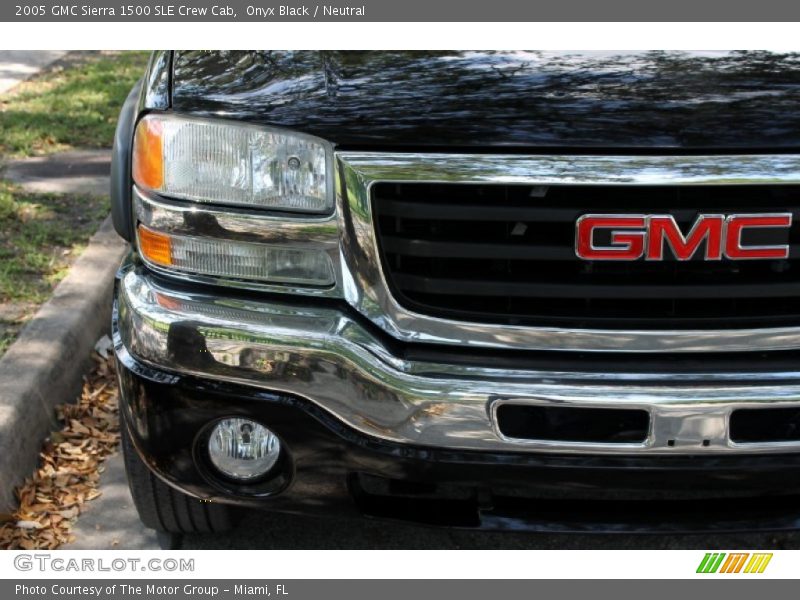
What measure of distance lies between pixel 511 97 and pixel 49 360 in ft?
6.57

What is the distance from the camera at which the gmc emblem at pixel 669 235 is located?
2.27 m

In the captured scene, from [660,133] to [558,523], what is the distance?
0.89 m

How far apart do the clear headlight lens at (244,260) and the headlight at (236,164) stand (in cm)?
9

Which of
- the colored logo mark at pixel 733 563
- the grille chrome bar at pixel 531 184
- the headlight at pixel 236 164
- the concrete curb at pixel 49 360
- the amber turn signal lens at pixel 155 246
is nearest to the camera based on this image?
the grille chrome bar at pixel 531 184

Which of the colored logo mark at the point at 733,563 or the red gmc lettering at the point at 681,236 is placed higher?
the red gmc lettering at the point at 681,236

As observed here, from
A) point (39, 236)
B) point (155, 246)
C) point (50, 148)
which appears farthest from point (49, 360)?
point (50, 148)

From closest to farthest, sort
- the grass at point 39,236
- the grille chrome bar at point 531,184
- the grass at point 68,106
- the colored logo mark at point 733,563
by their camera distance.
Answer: the grille chrome bar at point 531,184
the colored logo mark at point 733,563
the grass at point 39,236
the grass at point 68,106

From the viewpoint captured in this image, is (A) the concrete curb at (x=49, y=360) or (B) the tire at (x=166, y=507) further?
(A) the concrete curb at (x=49, y=360)

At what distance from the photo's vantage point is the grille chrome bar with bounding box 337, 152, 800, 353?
2.25 m

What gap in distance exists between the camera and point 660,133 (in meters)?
2.27

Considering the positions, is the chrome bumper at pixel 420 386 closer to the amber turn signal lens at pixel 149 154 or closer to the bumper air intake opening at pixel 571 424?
the bumper air intake opening at pixel 571 424

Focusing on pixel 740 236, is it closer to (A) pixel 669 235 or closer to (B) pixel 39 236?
(A) pixel 669 235

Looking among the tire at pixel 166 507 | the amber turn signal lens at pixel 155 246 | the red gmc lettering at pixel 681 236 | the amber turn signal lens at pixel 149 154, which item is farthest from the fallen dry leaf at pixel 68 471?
the red gmc lettering at pixel 681 236

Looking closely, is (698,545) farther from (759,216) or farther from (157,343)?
(157,343)
